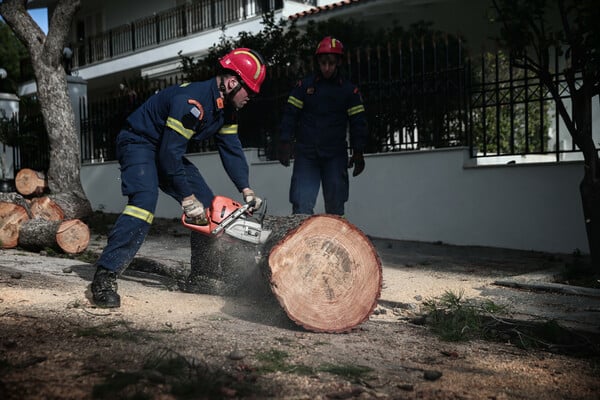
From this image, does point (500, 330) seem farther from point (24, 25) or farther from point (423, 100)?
point (24, 25)

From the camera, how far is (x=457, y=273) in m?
6.36

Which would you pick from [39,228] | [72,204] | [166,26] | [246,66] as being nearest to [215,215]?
[246,66]

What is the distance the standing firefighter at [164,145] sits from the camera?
14.6ft

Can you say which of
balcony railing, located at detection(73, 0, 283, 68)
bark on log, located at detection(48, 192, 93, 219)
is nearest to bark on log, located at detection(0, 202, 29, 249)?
bark on log, located at detection(48, 192, 93, 219)

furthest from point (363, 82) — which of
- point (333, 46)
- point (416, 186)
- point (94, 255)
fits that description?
point (94, 255)

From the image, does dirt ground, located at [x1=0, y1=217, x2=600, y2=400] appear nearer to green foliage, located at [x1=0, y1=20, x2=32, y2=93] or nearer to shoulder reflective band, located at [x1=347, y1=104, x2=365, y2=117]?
shoulder reflective band, located at [x1=347, y1=104, x2=365, y2=117]

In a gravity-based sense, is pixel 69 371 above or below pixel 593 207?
below

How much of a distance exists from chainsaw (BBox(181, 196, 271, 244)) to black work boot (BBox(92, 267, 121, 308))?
0.68m

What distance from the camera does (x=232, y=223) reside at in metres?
4.50

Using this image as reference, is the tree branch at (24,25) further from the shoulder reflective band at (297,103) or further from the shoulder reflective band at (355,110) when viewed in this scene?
the shoulder reflective band at (355,110)

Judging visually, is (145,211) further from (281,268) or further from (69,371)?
(69,371)

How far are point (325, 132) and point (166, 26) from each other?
18.7m

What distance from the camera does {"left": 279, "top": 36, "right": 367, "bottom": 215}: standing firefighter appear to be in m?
6.57

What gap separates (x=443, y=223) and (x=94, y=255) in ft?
14.8
